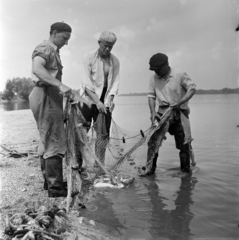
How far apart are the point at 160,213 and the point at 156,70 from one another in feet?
7.06

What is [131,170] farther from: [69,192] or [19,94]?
[19,94]

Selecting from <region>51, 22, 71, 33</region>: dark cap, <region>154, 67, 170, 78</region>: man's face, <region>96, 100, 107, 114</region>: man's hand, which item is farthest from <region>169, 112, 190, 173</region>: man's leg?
<region>51, 22, 71, 33</region>: dark cap

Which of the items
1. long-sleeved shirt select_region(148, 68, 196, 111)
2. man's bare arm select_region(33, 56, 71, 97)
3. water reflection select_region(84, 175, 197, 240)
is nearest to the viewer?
water reflection select_region(84, 175, 197, 240)

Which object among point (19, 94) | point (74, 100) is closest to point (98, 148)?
point (74, 100)

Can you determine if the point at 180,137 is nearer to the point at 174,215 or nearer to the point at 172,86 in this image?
the point at 172,86

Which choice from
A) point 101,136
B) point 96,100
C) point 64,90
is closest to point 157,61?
point 96,100

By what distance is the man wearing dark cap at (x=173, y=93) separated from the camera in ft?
15.4

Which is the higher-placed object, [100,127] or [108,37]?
[108,37]

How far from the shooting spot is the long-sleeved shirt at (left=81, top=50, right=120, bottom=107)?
4.70m

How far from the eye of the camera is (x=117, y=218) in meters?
3.43

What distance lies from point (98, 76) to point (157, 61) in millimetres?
915

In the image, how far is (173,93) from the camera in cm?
485

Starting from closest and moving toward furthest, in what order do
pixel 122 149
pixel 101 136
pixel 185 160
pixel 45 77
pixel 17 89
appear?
pixel 45 77
pixel 101 136
pixel 122 149
pixel 185 160
pixel 17 89

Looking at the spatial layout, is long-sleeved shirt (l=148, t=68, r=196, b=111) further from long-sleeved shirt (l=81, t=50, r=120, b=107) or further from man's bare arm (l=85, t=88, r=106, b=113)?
man's bare arm (l=85, t=88, r=106, b=113)
